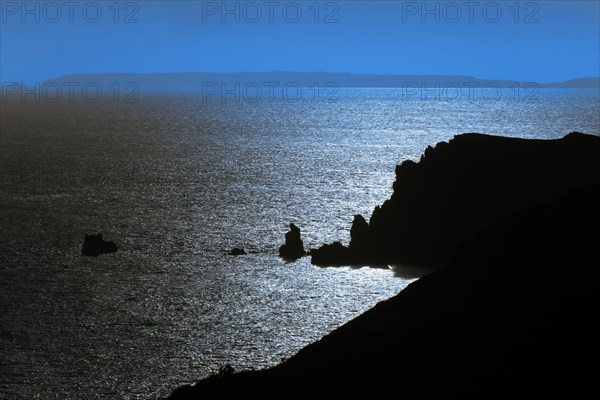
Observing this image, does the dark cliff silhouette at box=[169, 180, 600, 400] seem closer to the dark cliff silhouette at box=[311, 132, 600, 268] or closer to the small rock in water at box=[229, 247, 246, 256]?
the dark cliff silhouette at box=[311, 132, 600, 268]

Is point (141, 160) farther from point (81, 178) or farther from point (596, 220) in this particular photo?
point (596, 220)

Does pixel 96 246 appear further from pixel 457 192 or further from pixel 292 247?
pixel 457 192

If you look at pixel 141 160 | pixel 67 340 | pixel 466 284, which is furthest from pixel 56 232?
pixel 141 160

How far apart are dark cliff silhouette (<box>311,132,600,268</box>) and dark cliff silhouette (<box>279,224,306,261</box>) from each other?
2.71m

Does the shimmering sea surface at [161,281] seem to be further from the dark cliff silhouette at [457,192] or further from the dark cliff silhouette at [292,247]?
the dark cliff silhouette at [457,192]

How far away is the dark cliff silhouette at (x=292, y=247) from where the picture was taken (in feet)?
243

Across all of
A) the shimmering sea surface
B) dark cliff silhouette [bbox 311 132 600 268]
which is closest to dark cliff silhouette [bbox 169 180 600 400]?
the shimmering sea surface

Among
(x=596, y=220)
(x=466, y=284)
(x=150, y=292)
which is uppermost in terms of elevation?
(x=596, y=220)

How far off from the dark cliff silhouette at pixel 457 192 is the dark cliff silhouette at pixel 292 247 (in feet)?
8.90

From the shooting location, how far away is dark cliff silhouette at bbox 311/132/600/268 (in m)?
62.5

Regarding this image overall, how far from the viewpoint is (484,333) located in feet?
87.0

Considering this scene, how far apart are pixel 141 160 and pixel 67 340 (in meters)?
117

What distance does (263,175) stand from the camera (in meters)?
142

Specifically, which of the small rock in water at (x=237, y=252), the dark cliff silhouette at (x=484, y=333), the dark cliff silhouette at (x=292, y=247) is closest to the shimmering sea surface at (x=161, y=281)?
the small rock in water at (x=237, y=252)
